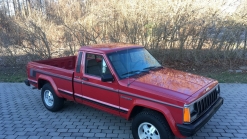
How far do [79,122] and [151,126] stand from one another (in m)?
1.97

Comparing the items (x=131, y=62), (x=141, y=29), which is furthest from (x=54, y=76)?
(x=141, y=29)

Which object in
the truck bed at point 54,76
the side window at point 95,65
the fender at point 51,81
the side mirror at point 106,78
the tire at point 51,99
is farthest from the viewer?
the tire at point 51,99

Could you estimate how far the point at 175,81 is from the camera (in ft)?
12.5

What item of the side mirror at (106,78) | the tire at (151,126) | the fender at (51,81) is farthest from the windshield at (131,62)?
the fender at (51,81)

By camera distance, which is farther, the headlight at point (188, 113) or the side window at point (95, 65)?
the side window at point (95, 65)

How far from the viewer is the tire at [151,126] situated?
3.32 m

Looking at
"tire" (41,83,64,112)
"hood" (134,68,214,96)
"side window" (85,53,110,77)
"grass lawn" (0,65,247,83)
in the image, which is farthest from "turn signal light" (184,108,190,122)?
"grass lawn" (0,65,247,83)

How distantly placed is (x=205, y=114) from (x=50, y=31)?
910 cm

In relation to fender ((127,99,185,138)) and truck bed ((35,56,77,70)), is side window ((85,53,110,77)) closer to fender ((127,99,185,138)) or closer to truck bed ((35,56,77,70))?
fender ((127,99,185,138))

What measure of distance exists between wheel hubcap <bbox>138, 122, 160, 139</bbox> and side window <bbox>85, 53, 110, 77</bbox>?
4.24 feet

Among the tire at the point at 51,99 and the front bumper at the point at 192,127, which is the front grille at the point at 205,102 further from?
the tire at the point at 51,99

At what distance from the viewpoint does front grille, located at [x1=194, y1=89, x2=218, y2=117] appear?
132 inches

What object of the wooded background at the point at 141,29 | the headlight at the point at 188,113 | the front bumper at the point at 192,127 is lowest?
the front bumper at the point at 192,127

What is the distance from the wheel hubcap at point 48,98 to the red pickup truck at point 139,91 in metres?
0.21
